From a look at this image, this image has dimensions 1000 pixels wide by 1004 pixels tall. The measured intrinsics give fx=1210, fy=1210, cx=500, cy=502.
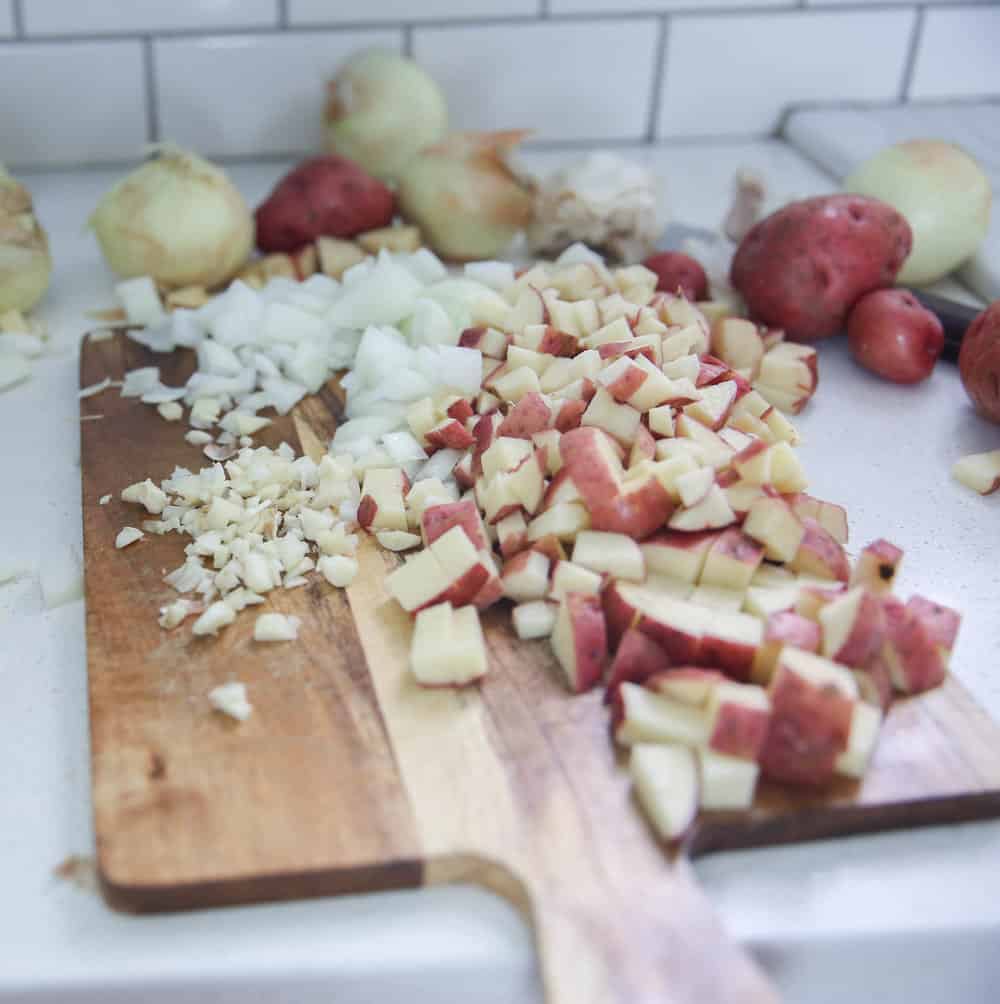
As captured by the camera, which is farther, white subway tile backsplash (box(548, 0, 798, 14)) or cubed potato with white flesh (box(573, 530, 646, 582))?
white subway tile backsplash (box(548, 0, 798, 14))

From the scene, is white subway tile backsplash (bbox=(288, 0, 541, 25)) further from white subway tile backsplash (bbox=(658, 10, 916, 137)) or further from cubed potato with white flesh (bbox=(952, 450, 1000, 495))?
cubed potato with white flesh (bbox=(952, 450, 1000, 495))

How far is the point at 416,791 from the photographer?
2.32 ft

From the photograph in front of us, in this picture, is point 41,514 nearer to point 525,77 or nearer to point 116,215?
point 116,215

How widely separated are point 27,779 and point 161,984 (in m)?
0.18

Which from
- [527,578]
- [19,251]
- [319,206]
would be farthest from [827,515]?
[19,251]

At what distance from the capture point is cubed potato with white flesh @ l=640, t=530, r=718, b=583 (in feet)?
2.79

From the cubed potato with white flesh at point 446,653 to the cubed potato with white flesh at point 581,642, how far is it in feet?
0.18

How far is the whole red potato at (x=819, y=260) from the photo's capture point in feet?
3.92

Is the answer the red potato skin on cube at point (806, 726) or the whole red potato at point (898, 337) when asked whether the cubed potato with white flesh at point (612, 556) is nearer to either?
the red potato skin on cube at point (806, 726)

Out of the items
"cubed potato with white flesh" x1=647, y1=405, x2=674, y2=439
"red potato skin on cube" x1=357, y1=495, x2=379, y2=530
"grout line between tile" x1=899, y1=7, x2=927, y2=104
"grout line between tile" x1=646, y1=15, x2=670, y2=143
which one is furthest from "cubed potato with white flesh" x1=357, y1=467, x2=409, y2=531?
"grout line between tile" x1=899, y1=7, x2=927, y2=104

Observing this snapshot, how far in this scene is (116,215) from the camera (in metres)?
1.26

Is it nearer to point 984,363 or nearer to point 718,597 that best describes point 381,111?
point 984,363

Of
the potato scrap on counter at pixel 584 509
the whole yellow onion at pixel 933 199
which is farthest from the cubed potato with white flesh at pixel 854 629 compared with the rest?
the whole yellow onion at pixel 933 199

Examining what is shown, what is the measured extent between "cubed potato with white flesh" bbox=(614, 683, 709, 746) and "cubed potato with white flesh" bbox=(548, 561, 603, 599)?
0.10 m
